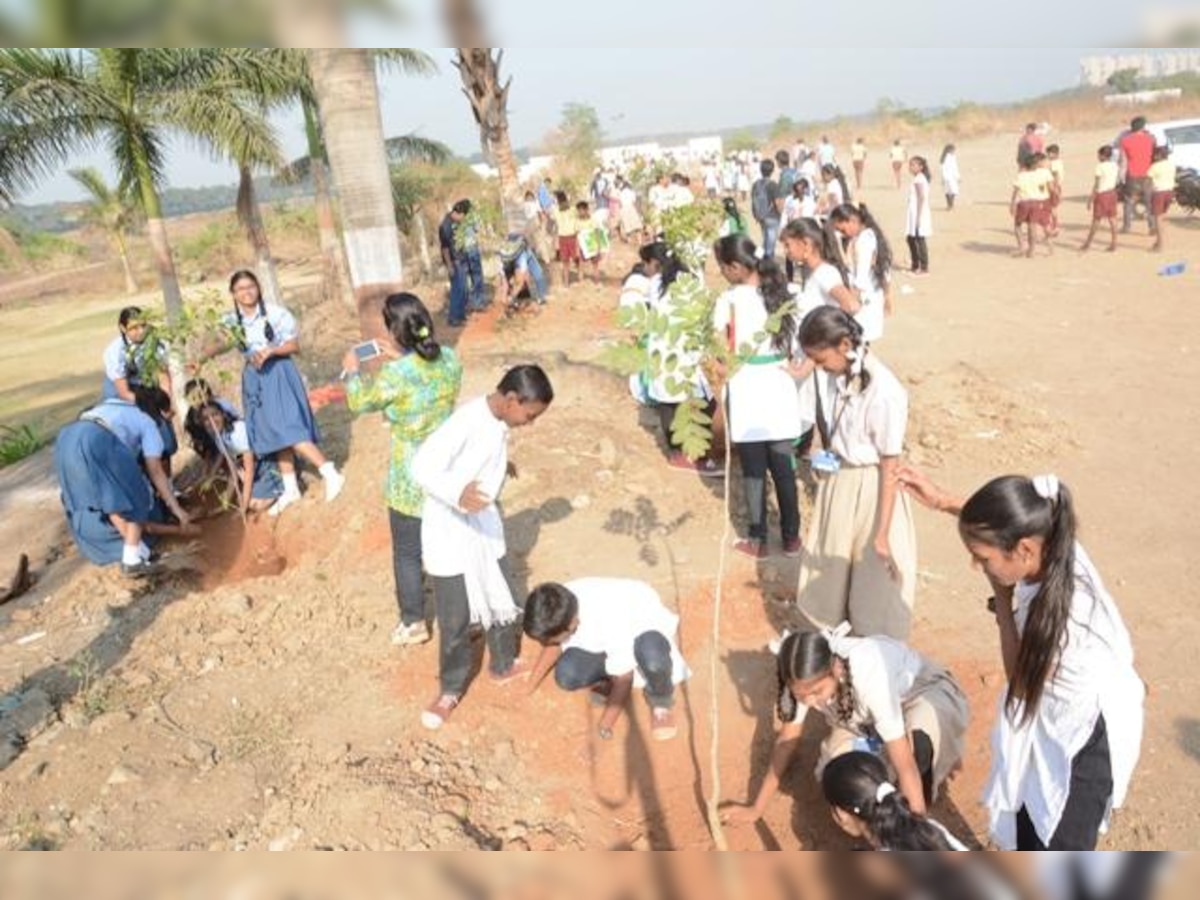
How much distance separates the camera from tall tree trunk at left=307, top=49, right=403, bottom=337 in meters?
→ 5.93

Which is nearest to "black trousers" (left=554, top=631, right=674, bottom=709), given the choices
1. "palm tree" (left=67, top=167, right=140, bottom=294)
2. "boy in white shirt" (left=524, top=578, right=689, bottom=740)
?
"boy in white shirt" (left=524, top=578, right=689, bottom=740)

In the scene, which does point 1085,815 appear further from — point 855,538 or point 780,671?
point 855,538

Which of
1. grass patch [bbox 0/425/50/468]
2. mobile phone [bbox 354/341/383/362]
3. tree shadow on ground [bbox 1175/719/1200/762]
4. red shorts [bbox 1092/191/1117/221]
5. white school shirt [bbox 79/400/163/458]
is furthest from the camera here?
red shorts [bbox 1092/191/1117/221]

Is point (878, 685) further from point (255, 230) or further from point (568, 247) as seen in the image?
point (255, 230)

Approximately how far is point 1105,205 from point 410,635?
36.3 ft

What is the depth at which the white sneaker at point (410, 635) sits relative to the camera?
4434 mm

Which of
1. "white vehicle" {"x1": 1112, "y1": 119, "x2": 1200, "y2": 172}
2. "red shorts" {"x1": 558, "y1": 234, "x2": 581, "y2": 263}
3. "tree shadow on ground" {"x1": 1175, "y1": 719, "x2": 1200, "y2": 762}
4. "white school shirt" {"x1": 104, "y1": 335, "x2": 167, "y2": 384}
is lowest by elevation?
"tree shadow on ground" {"x1": 1175, "y1": 719, "x2": 1200, "y2": 762}

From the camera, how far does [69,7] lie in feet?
1.82

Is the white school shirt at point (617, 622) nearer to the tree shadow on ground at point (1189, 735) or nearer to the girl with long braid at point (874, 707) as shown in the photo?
the girl with long braid at point (874, 707)

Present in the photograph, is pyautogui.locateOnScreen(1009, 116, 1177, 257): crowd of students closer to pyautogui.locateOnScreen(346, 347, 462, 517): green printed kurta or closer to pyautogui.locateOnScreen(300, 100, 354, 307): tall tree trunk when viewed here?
pyautogui.locateOnScreen(346, 347, 462, 517): green printed kurta

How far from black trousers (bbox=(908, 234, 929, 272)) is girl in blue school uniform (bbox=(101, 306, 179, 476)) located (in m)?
9.61

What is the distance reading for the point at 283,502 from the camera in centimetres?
618

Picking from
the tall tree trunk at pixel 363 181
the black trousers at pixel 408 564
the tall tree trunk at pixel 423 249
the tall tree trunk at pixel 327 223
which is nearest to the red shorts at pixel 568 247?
the tall tree trunk at pixel 327 223

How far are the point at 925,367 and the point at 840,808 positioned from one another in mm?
5952
